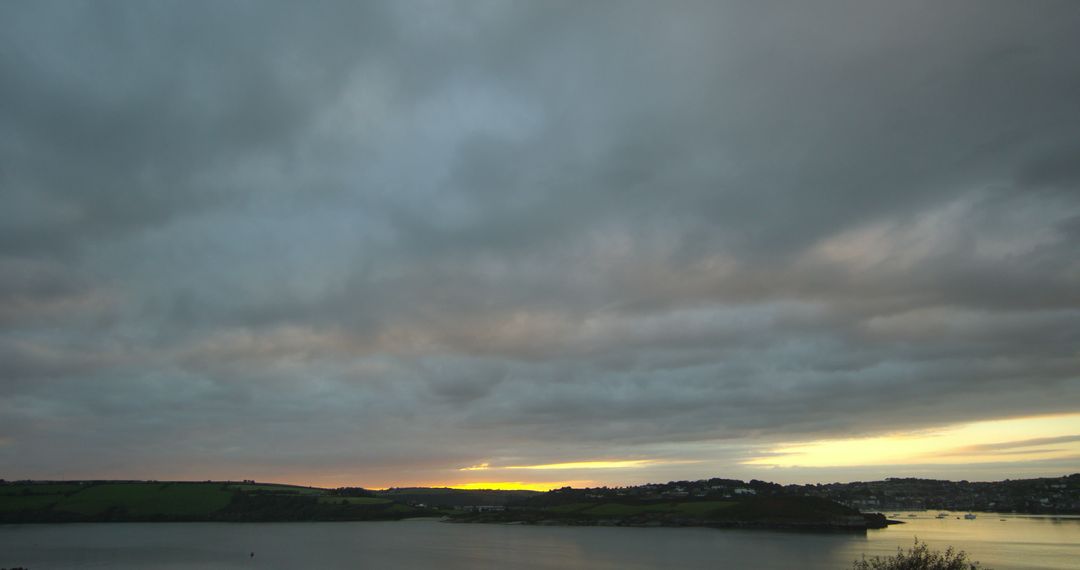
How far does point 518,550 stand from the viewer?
106 metres

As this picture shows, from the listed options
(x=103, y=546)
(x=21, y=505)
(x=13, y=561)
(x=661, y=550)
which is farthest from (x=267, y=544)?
(x=21, y=505)

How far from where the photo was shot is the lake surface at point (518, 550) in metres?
84.1

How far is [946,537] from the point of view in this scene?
122125 mm

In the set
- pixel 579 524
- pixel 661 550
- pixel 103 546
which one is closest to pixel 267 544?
pixel 103 546

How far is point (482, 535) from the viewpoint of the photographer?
5689 inches

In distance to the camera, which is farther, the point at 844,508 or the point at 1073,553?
the point at 844,508

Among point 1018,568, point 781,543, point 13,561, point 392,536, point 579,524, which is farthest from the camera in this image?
point 579,524

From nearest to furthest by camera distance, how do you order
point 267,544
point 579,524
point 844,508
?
point 267,544 < point 844,508 < point 579,524

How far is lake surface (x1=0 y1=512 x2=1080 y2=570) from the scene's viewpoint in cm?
8406

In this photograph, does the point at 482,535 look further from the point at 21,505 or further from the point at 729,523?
the point at 21,505

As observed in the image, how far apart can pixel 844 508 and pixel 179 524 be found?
599ft

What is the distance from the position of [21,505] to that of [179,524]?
46.2m

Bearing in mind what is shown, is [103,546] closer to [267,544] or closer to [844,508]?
[267,544]

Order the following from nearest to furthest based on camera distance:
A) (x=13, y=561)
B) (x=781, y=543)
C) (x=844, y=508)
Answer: (x=13, y=561), (x=781, y=543), (x=844, y=508)
